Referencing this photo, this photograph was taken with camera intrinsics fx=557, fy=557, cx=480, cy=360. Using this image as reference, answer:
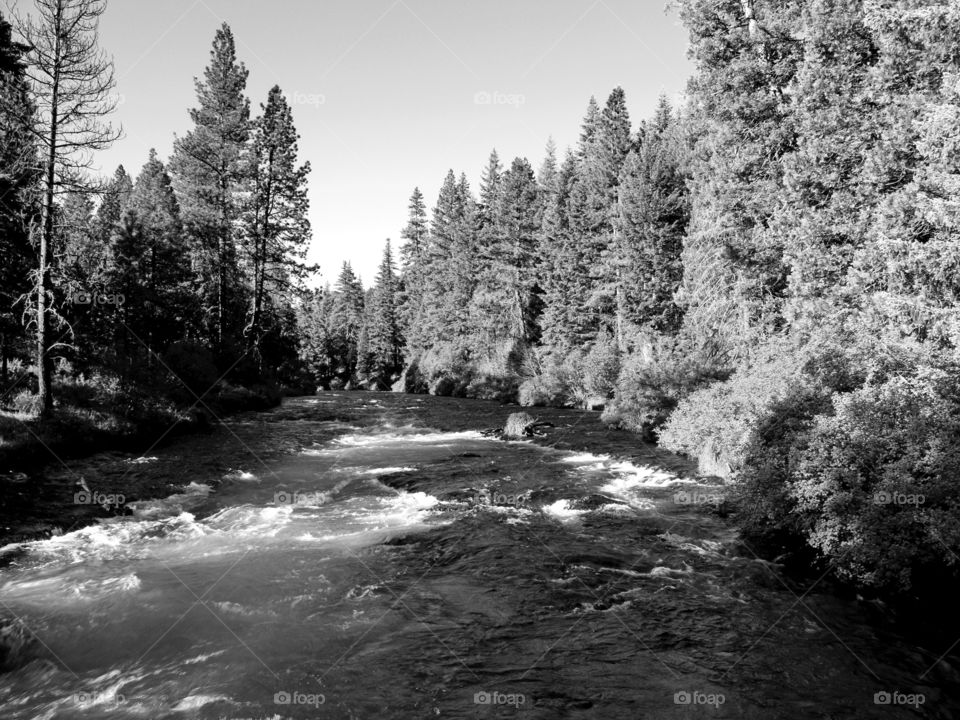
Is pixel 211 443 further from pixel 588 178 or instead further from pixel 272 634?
pixel 588 178

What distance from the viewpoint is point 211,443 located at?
69.7 ft

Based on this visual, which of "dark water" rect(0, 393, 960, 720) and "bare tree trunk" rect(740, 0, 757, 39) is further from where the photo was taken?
"bare tree trunk" rect(740, 0, 757, 39)

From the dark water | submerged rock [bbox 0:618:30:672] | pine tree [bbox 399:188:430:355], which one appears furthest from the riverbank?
pine tree [bbox 399:188:430:355]

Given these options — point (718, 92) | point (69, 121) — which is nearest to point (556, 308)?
point (718, 92)

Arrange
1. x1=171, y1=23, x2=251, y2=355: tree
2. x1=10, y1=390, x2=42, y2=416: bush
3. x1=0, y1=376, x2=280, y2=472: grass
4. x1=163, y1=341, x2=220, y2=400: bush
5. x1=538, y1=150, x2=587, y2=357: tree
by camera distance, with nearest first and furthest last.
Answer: x1=0, y1=376, x2=280, y2=472: grass
x1=10, y1=390, x2=42, y2=416: bush
x1=163, y1=341, x2=220, y2=400: bush
x1=171, y1=23, x2=251, y2=355: tree
x1=538, y1=150, x2=587, y2=357: tree

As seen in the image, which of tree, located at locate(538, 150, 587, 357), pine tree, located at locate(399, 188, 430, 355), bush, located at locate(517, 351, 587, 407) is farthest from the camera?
pine tree, located at locate(399, 188, 430, 355)

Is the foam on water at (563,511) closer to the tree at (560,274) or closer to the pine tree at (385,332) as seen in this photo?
the tree at (560,274)
